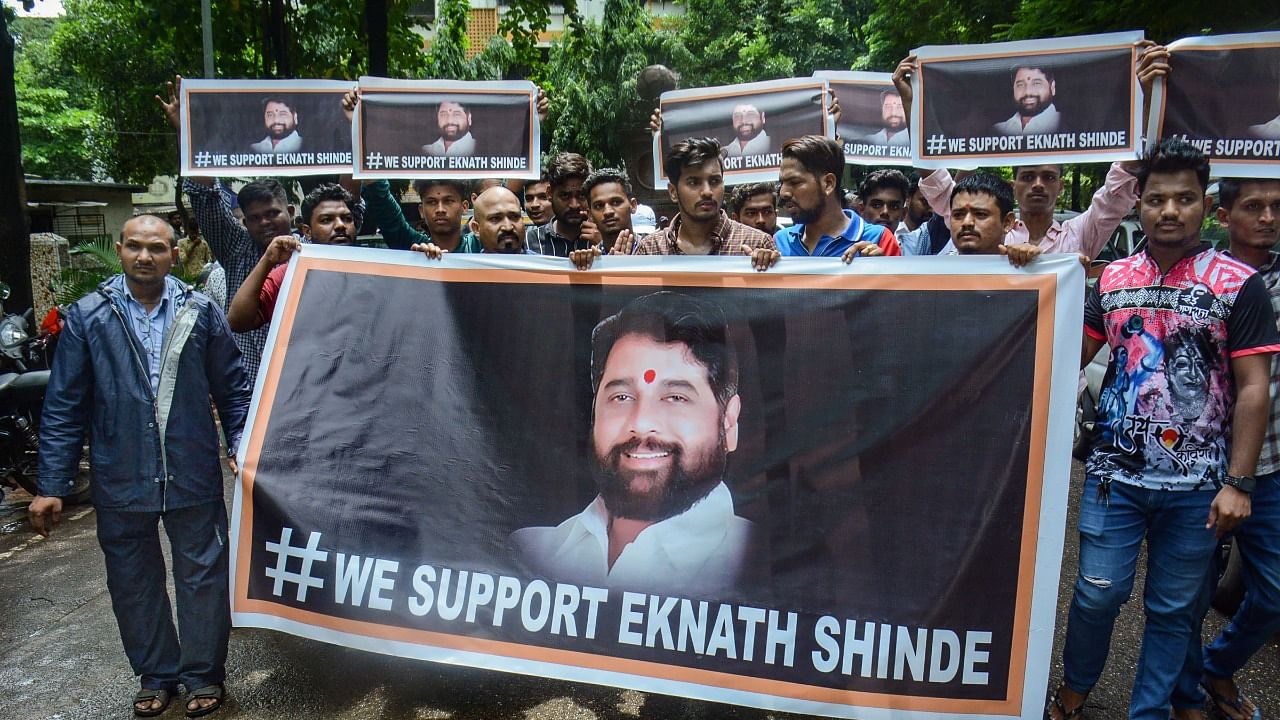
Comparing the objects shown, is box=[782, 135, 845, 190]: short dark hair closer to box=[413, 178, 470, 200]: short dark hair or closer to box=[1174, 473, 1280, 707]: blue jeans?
box=[413, 178, 470, 200]: short dark hair

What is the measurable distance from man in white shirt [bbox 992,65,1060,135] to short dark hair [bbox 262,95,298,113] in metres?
3.48

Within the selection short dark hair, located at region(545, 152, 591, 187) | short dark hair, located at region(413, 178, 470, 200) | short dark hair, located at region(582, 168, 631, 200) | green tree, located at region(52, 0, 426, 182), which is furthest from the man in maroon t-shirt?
green tree, located at region(52, 0, 426, 182)

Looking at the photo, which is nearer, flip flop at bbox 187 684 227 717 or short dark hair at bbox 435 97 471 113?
flip flop at bbox 187 684 227 717

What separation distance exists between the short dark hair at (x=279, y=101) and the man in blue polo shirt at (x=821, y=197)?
257cm

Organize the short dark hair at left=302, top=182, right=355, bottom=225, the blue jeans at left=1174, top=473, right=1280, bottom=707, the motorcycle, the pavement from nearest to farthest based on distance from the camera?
the blue jeans at left=1174, top=473, right=1280, bottom=707
the pavement
the short dark hair at left=302, top=182, right=355, bottom=225
the motorcycle

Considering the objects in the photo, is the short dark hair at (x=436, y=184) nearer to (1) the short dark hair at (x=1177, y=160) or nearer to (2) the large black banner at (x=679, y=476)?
(2) the large black banner at (x=679, y=476)

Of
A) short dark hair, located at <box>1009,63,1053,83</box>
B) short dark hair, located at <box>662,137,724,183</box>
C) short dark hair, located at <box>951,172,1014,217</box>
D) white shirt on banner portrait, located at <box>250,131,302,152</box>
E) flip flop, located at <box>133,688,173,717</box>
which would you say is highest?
short dark hair, located at <box>1009,63,1053,83</box>

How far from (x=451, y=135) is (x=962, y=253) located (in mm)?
2504

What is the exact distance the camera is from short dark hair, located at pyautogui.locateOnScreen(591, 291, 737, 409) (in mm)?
3383

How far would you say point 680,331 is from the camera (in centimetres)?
346

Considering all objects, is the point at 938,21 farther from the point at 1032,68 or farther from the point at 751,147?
the point at 1032,68

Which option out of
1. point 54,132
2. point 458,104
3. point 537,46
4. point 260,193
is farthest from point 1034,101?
point 54,132

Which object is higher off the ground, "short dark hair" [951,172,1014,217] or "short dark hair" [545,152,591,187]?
"short dark hair" [545,152,591,187]

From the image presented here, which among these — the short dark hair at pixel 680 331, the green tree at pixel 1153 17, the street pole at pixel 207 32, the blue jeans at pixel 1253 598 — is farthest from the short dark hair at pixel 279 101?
the street pole at pixel 207 32
